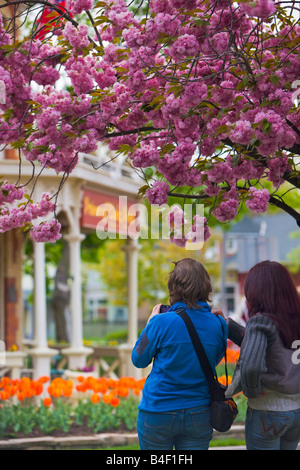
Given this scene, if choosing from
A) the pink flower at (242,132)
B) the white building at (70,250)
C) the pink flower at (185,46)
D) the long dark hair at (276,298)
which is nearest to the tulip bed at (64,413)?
the white building at (70,250)

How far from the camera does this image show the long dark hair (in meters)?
3.73

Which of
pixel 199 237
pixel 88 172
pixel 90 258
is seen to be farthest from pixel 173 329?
pixel 90 258

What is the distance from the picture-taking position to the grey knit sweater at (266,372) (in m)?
3.56

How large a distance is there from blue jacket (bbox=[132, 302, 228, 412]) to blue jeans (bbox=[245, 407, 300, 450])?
0.30 metres

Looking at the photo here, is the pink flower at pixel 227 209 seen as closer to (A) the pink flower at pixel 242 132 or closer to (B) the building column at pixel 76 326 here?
(A) the pink flower at pixel 242 132

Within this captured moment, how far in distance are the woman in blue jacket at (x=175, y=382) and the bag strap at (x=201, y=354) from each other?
0.02 metres

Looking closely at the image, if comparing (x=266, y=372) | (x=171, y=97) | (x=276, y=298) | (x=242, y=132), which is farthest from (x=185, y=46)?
(x=266, y=372)

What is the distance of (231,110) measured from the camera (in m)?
4.29

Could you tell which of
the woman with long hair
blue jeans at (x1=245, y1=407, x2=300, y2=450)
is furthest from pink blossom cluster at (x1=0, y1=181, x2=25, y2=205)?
blue jeans at (x1=245, y1=407, x2=300, y2=450)

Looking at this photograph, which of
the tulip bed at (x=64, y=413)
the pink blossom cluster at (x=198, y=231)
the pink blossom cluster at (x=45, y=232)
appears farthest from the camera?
the tulip bed at (x=64, y=413)

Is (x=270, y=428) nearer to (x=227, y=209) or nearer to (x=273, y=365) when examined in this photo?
(x=273, y=365)

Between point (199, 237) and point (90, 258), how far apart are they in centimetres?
1701

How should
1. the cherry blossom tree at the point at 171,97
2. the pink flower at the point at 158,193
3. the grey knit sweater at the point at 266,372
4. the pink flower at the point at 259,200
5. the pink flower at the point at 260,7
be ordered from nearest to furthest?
1. the pink flower at the point at 260,7
2. the grey knit sweater at the point at 266,372
3. the cherry blossom tree at the point at 171,97
4. the pink flower at the point at 259,200
5. the pink flower at the point at 158,193
